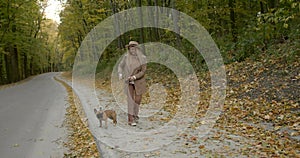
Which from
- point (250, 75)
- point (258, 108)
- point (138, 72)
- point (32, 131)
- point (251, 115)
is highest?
point (138, 72)

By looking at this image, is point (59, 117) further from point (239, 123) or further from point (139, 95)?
point (239, 123)

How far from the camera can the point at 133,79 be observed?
720cm

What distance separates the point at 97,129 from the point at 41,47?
3617 centimetres

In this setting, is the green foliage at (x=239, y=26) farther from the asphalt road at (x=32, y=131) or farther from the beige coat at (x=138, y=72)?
the asphalt road at (x=32, y=131)

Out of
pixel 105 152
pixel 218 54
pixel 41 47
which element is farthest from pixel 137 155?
pixel 41 47

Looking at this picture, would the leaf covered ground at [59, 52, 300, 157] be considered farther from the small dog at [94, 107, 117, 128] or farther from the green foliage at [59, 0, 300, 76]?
the green foliage at [59, 0, 300, 76]

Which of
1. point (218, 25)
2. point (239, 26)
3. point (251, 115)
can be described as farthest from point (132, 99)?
point (239, 26)

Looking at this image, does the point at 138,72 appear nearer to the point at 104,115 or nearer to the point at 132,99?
the point at 132,99

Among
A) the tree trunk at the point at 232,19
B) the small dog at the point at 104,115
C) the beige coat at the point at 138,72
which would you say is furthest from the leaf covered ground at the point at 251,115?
the tree trunk at the point at 232,19

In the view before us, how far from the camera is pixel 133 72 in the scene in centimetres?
729

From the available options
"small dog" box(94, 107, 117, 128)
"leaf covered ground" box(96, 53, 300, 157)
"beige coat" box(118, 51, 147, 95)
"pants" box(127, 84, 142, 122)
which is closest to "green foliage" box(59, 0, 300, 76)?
"leaf covered ground" box(96, 53, 300, 157)

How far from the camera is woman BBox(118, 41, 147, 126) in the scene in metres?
7.24

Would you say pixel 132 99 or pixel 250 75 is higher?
pixel 250 75

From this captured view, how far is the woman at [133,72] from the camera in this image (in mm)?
7238
